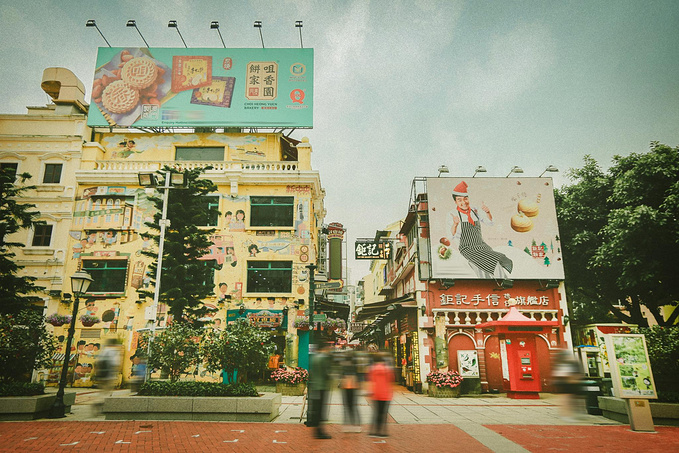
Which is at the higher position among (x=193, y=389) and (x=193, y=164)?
(x=193, y=164)

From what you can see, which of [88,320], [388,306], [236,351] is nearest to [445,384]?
[388,306]

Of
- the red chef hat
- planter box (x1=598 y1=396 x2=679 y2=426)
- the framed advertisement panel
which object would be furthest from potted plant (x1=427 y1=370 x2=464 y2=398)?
the red chef hat

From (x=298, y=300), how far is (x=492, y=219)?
32.6ft

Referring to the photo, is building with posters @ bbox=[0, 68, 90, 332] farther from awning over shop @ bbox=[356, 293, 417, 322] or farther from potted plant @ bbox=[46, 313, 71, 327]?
awning over shop @ bbox=[356, 293, 417, 322]

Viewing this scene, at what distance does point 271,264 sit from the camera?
2170 cm

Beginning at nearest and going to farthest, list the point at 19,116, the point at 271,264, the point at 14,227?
the point at 14,227, the point at 271,264, the point at 19,116

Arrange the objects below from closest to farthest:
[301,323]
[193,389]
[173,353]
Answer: [193,389], [173,353], [301,323]

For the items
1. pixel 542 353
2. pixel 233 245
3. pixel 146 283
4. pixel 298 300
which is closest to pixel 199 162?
pixel 233 245

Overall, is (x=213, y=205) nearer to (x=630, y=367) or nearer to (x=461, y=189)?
(x=461, y=189)

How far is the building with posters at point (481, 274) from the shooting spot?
1884 cm

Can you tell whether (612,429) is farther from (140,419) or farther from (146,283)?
(146,283)

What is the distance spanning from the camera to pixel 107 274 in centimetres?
2164

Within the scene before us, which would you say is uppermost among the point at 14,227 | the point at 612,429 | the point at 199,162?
the point at 199,162

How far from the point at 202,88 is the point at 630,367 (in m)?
24.0
